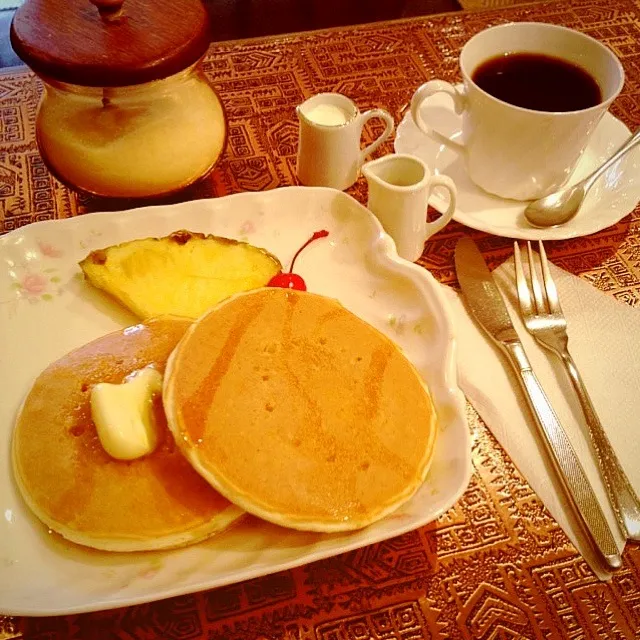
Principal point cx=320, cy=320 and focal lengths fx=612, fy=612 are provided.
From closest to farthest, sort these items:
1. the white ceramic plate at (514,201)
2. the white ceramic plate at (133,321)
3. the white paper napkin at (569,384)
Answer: the white ceramic plate at (133,321)
the white paper napkin at (569,384)
the white ceramic plate at (514,201)

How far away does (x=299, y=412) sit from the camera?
0.74m

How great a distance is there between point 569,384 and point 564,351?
0.17 ft

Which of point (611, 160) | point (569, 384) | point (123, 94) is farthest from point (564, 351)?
point (123, 94)

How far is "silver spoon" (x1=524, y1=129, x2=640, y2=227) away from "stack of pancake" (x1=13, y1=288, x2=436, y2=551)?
0.43m

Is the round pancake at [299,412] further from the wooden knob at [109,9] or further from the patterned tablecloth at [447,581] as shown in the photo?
the wooden knob at [109,9]

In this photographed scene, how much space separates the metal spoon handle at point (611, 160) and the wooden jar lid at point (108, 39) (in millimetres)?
705

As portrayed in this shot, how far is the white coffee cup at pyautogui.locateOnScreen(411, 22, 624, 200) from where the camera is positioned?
100 centimetres

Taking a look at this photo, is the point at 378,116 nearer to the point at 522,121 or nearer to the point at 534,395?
the point at 522,121

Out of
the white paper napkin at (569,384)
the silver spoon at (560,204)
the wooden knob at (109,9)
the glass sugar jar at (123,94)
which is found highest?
the wooden knob at (109,9)

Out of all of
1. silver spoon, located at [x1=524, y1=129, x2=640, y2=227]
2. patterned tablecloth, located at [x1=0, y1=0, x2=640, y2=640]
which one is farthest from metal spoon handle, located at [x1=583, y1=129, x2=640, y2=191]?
patterned tablecloth, located at [x1=0, y1=0, x2=640, y2=640]

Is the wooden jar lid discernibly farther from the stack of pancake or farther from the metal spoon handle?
the metal spoon handle

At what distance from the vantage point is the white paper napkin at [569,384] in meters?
0.81

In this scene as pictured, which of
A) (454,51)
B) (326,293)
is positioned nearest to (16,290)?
(326,293)

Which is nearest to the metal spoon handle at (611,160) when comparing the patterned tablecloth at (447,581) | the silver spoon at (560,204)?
the silver spoon at (560,204)
